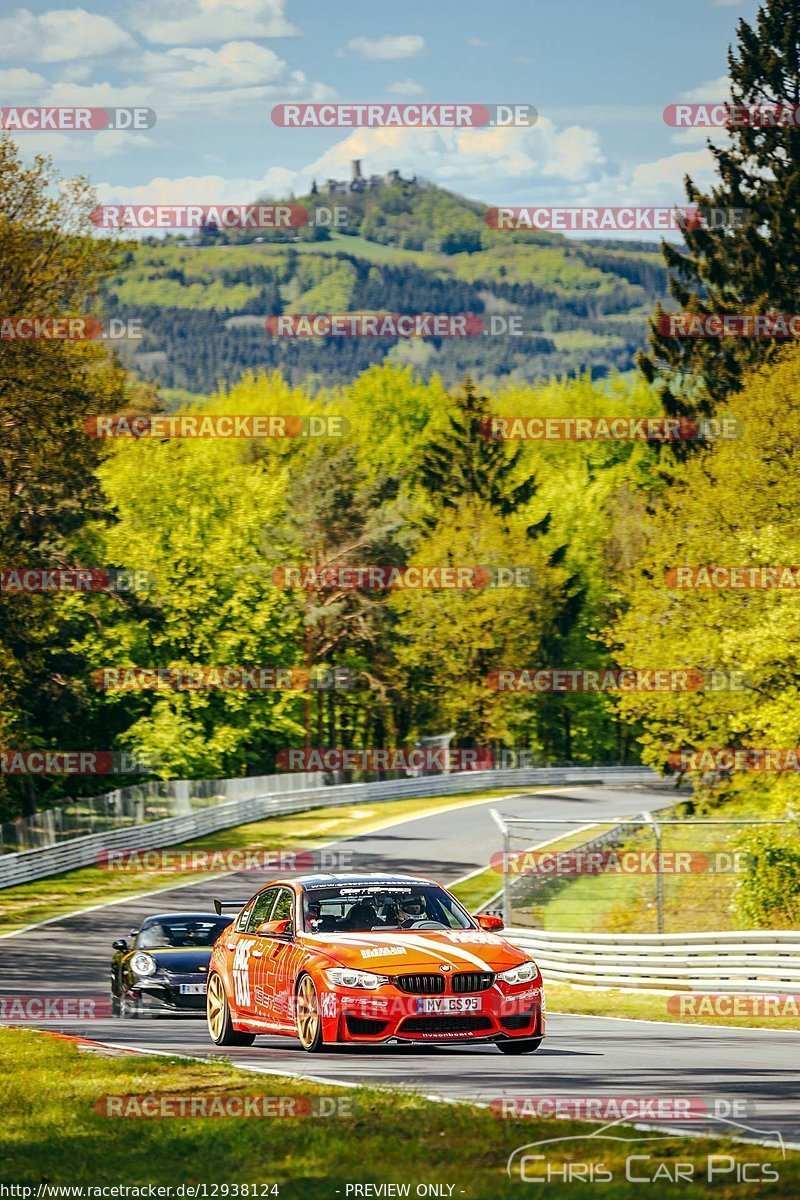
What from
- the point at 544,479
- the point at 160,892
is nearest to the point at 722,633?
the point at 160,892

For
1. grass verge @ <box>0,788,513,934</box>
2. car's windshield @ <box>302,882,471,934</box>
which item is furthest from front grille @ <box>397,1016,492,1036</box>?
grass verge @ <box>0,788,513,934</box>

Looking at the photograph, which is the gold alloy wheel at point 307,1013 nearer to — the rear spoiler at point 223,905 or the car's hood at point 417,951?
the car's hood at point 417,951

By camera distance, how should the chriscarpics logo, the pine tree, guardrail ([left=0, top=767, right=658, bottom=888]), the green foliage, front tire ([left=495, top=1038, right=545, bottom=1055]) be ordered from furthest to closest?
1. the pine tree
2. guardrail ([left=0, top=767, right=658, bottom=888])
3. the green foliage
4. front tire ([left=495, top=1038, right=545, bottom=1055])
5. the chriscarpics logo

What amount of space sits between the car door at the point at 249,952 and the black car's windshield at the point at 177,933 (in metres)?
6.24

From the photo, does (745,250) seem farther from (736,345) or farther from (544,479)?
(544,479)

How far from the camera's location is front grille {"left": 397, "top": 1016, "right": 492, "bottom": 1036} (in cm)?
1246

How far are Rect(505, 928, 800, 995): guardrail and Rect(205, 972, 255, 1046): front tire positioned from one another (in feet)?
31.7

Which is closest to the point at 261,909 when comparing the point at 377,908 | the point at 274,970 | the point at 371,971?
the point at 274,970

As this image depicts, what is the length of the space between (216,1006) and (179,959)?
5405 millimetres

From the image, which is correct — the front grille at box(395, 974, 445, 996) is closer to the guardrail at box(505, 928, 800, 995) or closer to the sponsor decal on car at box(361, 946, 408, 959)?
the sponsor decal on car at box(361, 946, 408, 959)

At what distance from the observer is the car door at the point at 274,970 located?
13555mm

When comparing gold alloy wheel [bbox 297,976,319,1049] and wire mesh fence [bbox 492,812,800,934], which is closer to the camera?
gold alloy wheel [bbox 297,976,319,1049]

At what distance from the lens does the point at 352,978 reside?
12.6 m

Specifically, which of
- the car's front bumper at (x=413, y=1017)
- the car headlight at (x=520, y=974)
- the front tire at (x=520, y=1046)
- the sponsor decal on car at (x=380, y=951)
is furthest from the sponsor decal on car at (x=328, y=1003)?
the front tire at (x=520, y=1046)
